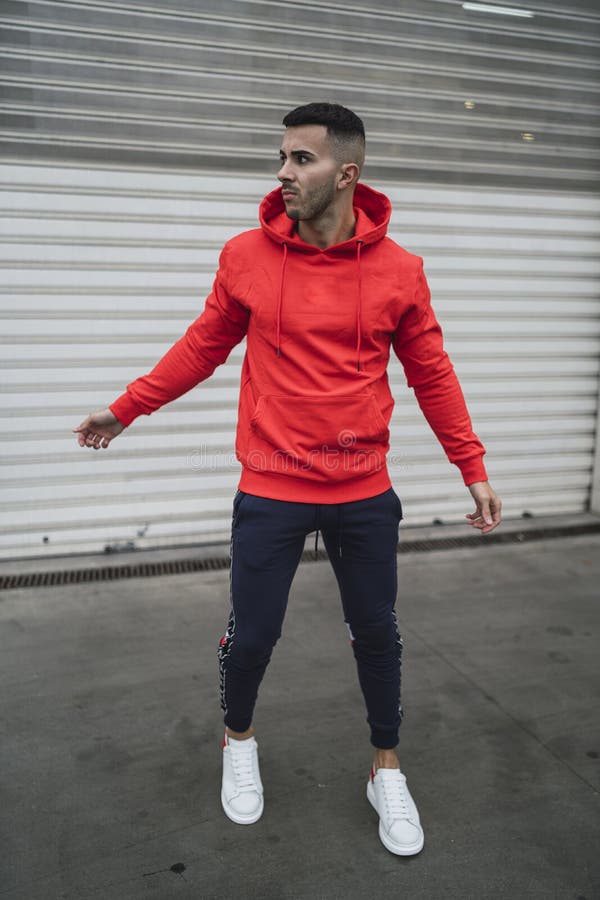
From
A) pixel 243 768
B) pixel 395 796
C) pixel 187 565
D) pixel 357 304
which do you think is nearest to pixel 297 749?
pixel 243 768

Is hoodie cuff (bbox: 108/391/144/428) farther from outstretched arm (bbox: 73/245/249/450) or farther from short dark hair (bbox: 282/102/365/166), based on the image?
short dark hair (bbox: 282/102/365/166)

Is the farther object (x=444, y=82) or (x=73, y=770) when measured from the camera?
(x=444, y=82)

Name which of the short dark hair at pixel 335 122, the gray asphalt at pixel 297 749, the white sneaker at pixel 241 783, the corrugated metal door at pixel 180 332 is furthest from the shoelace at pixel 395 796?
the corrugated metal door at pixel 180 332

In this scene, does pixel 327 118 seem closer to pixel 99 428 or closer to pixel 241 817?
pixel 99 428

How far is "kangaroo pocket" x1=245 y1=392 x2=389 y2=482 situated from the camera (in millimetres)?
2115

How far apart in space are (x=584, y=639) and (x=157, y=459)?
257 cm

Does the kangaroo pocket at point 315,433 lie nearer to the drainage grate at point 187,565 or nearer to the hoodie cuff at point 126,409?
the hoodie cuff at point 126,409

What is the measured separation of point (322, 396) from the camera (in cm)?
211

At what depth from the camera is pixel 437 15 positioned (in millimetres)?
4578

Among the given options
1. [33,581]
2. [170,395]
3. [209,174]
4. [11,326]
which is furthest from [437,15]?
[33,581]

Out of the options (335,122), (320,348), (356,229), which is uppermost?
(335,122)

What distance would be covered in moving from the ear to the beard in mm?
36

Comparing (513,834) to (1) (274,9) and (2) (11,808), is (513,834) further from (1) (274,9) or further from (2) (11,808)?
(1) (274,9)

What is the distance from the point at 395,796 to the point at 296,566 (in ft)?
2.63
